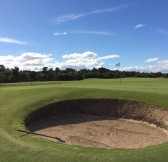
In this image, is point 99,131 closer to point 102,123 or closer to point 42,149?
point 102,123

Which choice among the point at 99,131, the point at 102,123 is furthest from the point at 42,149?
the point at 102,123

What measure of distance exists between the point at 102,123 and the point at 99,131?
5.77 feet

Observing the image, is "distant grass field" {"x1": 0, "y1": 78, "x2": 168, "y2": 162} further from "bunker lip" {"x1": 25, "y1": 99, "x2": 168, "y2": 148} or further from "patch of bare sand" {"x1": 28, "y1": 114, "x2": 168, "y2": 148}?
"patch of bare sand" {"x1": 28, "y1": 114, "x2": 168, "y2": 148}

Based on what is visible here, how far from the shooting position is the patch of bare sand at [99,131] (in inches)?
605

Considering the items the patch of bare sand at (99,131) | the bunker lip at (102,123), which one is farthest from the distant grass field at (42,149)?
the patch of bare sand at (99,131)

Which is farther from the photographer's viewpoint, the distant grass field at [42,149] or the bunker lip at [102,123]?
the bunker lip at [102,123]

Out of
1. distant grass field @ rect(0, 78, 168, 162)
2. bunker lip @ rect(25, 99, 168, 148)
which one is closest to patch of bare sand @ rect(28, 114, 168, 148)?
bunker lip @ rect(25, 99, 168, 148)

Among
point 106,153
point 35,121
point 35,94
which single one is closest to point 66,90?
point 35,94

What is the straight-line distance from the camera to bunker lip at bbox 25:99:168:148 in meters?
15.8

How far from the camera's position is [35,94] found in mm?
23562

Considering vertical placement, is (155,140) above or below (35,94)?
below

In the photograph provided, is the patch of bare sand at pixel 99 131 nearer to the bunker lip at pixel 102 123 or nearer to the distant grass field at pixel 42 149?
the bunker lip at pixel 102 123

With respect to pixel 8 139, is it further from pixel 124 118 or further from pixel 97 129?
pixel 124 118

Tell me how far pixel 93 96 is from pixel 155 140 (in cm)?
779
